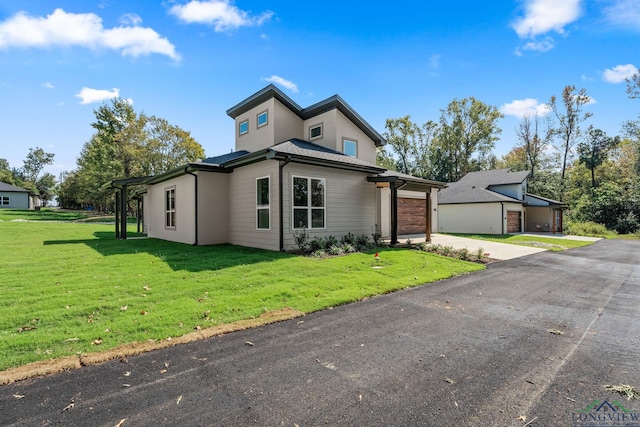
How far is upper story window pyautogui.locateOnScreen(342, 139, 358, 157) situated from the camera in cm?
1489

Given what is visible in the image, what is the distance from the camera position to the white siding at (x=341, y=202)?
10.2m

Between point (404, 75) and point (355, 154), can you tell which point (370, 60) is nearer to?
point (404, 75)

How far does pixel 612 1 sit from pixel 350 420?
565 inches

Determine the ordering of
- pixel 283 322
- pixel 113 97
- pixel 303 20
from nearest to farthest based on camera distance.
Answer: pixel 283 322 < pixel 303 20 < pixel 113 97

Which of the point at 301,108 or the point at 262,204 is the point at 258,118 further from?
the point at 262,204

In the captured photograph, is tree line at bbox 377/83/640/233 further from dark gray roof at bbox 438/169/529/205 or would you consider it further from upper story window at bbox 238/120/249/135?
upper story window at bbox 238/120/249/135

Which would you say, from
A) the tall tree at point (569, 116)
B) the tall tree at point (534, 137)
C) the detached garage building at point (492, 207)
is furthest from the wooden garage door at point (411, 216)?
the tall tree at point (534, 137)

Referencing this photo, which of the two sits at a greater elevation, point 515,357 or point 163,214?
point 163,214

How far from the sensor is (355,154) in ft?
50.5

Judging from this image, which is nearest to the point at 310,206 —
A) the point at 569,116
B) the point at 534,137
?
the point at 534,137

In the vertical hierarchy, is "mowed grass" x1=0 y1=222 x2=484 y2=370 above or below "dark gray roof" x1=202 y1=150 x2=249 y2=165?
below

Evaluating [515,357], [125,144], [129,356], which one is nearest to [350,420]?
[515,357]

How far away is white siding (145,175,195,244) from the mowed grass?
8.25 ft

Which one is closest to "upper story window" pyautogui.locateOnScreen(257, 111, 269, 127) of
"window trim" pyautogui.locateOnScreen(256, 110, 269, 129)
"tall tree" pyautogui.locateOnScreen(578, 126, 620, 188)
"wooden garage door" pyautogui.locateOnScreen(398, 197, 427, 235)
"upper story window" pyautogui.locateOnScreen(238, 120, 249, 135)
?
"window trim" pyautogui.locateOnScreen(256, 110, 269, 129)
